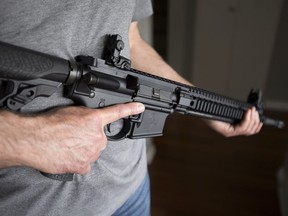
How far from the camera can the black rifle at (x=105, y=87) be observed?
1.33ft

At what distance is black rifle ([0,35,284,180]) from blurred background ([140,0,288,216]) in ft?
3.19

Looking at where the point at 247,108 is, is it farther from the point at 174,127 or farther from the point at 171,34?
the point at 171,34

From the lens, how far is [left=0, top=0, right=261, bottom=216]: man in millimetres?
436

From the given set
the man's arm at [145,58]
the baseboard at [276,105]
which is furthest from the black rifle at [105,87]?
the baseboard at [276,105]

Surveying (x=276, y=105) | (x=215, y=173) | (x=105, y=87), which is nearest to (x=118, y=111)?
(x=105, y=87)

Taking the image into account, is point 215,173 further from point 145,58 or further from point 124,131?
point 124,131

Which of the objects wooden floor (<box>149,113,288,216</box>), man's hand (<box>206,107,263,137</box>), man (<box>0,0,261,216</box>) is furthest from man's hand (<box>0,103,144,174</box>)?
wooden floor (<box>149,113,288,216</box>)

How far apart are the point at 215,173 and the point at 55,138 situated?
5.27ft

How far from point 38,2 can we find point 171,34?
253 centimetres

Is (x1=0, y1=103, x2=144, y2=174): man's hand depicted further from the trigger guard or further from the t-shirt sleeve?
the t-shirt sleeve

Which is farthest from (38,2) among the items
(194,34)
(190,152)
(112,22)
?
(194,34)

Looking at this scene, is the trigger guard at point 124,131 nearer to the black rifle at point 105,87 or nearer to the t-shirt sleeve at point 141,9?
the black rifle at point 105,87

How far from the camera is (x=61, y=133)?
0.46 m

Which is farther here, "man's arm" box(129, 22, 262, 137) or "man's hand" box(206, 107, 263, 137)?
"man's hand" box(206, 107, 263, 137)
